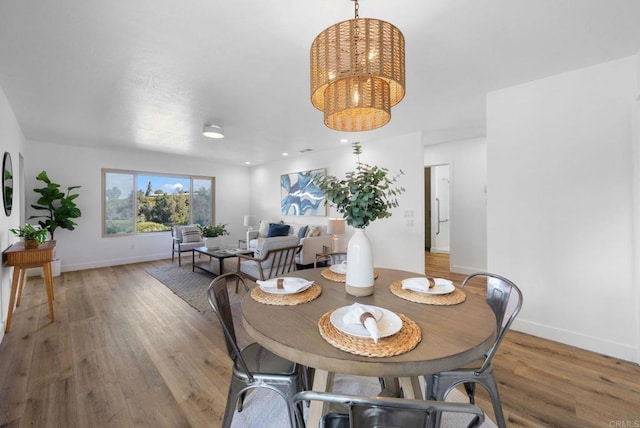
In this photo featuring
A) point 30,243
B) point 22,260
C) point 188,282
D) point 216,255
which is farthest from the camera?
point 216,255

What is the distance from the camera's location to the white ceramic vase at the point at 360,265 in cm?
137

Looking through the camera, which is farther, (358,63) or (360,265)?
(360,265)

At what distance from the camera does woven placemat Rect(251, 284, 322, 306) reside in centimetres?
132

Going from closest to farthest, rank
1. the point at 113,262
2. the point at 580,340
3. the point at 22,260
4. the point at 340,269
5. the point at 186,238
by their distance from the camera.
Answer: the point at 340,269 < the point at 580,340 < the point at 22,260 < the point at 113,262 < the point at 186,238

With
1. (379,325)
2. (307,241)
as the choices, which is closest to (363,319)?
(379,325)

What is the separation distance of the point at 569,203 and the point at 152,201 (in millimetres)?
Result: 7204

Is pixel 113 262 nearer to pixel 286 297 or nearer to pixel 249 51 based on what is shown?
pixel 249 51

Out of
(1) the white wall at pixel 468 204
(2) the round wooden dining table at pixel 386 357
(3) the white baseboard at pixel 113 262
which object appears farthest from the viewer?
(3) the white baseboard at pixel 113 262

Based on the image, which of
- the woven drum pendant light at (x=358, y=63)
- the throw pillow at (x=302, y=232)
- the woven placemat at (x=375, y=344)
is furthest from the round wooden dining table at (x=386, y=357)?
the throw pillow at (x=302, y=232)

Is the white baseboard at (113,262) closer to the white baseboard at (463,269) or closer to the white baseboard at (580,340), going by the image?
the white baseboard at (463,269)

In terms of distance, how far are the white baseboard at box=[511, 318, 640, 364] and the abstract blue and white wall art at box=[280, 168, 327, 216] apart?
379 centimetres

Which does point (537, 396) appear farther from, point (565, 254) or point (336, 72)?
point (336, 72)

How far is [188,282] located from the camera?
4281 mm

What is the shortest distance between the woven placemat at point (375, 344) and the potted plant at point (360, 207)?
370 millimetres
